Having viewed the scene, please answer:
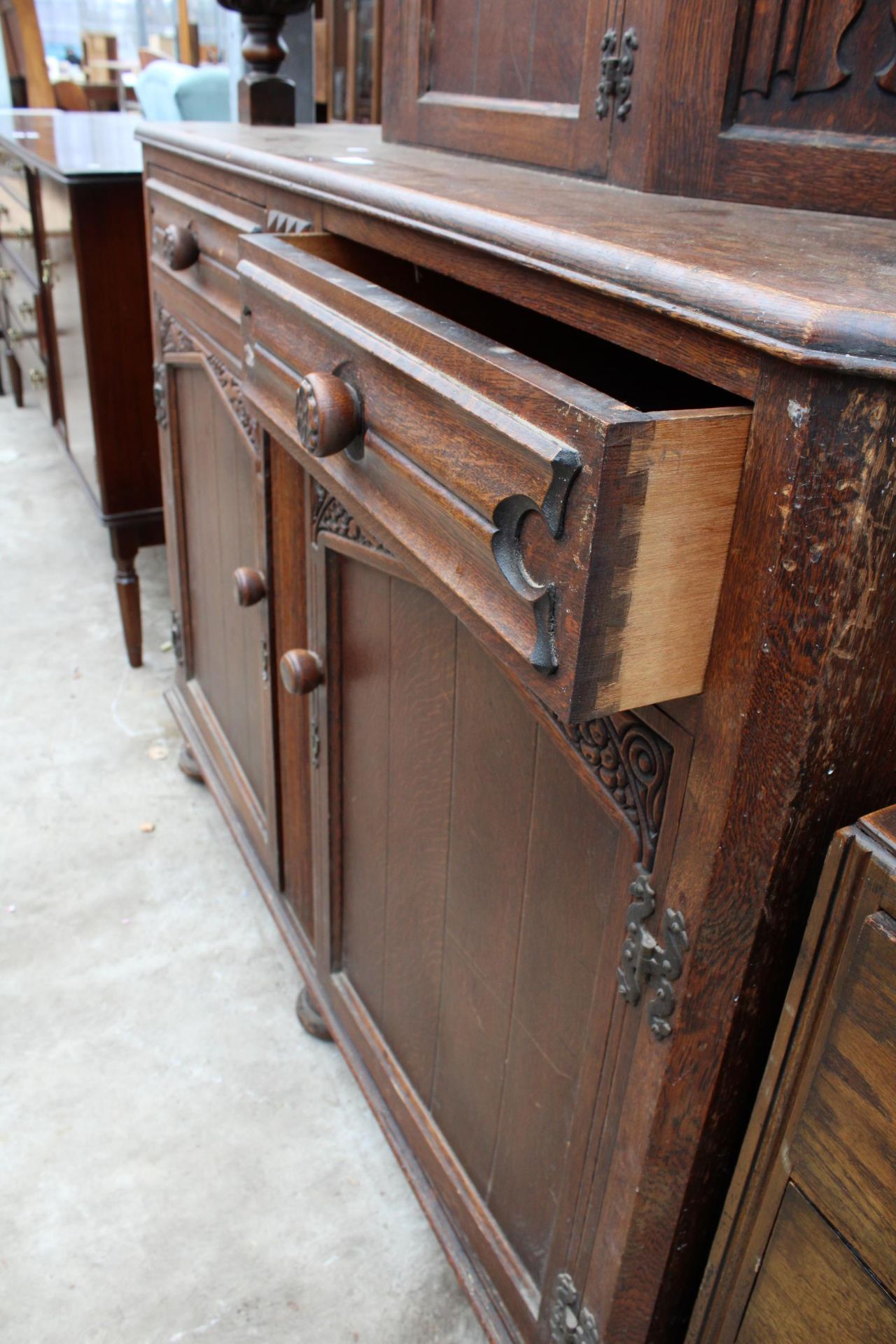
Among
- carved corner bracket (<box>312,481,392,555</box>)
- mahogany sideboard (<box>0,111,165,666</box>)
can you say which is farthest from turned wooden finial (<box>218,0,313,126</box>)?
carved corner bracket (<box>312,481,392,555</box>)

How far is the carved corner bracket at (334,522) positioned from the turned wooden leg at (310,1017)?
2.18 ft

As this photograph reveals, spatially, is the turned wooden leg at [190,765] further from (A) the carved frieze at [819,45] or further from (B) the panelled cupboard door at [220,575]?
(A) the carved frieze at [819,45]

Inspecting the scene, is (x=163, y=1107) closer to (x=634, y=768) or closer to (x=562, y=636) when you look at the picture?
(x=634, y=768)

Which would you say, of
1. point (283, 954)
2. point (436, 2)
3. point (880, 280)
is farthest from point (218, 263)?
point (283, 954)

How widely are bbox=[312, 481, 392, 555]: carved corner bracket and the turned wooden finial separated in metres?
0.76

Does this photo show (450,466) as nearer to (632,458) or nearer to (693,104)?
(632,458)

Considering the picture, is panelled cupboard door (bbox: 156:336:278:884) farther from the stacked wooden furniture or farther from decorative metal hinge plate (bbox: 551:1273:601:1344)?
the stacked wooden furniture

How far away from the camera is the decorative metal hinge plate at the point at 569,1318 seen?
0.74 meters

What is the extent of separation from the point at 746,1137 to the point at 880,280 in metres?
0.47

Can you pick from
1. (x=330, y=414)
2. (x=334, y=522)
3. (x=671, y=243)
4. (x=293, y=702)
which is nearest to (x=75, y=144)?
(x=293, y=702)

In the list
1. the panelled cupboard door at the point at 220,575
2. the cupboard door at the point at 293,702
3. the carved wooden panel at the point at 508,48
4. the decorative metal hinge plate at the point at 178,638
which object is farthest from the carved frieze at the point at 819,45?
the decorative metal hinge plate at the point at 178,638

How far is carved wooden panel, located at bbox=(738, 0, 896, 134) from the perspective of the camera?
0.68 m

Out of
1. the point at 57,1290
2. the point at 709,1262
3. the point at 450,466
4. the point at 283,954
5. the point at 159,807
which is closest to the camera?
the point at 450,466

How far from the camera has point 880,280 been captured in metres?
0.47
